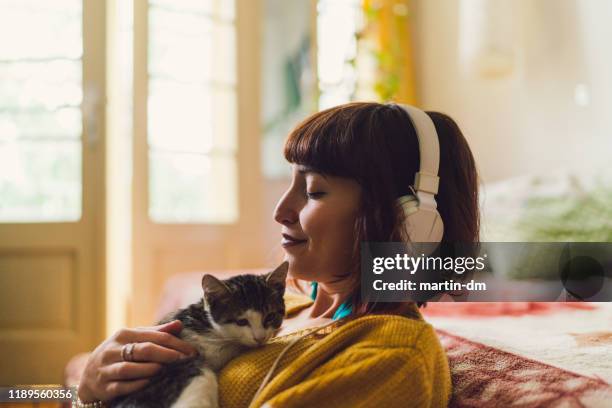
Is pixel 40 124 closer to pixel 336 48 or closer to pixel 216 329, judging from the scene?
pixel 336 48

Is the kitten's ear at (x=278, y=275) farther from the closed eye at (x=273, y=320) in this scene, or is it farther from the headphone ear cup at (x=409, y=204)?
the headphone ear cup at (x=409, y=204)

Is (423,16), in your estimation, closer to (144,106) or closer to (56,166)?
(144,106)

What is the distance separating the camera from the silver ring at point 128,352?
0.67m

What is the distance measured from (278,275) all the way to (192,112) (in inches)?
76.7

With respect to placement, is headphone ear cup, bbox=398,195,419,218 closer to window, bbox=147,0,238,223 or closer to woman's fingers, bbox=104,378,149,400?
woman's fingers, bbox=104,378,149,400

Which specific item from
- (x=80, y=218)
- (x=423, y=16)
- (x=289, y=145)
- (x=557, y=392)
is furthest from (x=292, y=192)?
(x=423, y=16)

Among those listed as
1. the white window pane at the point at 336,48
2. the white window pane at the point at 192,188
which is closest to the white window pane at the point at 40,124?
the white window pane at the point at 192,188

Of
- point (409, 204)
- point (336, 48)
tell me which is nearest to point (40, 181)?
point (336, 48)

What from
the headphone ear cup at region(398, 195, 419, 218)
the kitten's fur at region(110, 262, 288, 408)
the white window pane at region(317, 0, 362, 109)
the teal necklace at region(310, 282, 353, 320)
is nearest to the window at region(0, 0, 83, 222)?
the white window pane at region(317, 0, 362, 109)

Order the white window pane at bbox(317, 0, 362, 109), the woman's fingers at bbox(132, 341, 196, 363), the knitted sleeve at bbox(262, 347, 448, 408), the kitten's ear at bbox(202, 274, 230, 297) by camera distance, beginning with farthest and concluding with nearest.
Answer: the white window pane at bbox(317, 0, 362, 109) < the kitten's ear at bbox(202, 274, 230, 297) < the woman's fingers at bbox(132, 341, 196, 363) < the knitted sleeve at bbox(262, 347, 448, 408)

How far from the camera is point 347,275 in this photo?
0.76 metres

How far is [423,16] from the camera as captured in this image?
9.75ft

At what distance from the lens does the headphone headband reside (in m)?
0.67

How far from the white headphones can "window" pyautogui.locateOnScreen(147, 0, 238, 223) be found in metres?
1.99
